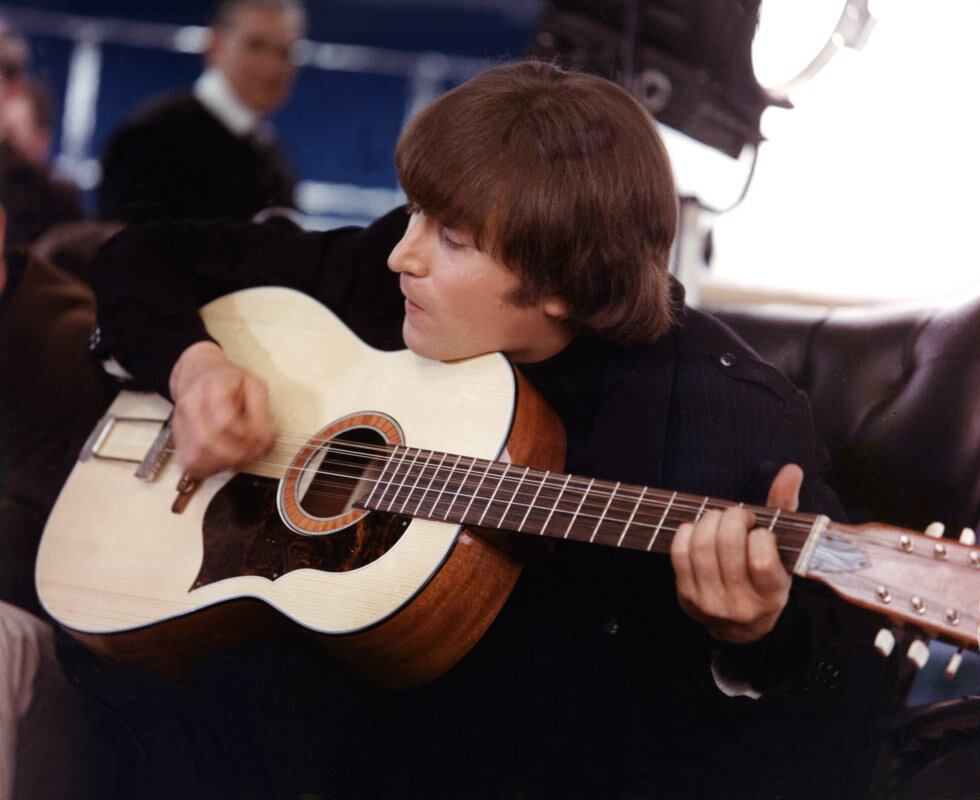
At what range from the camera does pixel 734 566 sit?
0.75 meters

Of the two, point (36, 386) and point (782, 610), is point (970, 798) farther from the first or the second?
point (36, 386)

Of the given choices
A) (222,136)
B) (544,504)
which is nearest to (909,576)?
(544,504)

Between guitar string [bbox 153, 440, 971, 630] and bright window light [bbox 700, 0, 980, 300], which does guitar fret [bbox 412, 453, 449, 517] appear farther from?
bright window light [bbox 700, 0, 980, 300]

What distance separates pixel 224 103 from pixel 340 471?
576 millimetres

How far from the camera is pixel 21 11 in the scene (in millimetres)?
1285

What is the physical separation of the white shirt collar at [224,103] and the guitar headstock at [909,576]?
0.92 metres

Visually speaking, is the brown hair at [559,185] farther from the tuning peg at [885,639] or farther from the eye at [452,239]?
the tuning peg at [885,639]

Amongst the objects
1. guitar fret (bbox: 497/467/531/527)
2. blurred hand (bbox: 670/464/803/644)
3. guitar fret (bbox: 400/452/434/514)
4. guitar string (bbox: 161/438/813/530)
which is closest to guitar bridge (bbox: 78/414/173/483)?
guitar string (bbox: 161/438/813/530)

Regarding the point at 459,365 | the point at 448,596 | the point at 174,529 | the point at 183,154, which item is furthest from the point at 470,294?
the point at 183,154

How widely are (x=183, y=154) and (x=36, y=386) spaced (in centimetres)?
38

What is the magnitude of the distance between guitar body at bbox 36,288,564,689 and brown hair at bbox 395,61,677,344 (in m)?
0.12

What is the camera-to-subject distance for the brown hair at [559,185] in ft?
3.03

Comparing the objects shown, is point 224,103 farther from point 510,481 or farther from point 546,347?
point 510,481

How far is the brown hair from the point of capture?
925 millimetres
